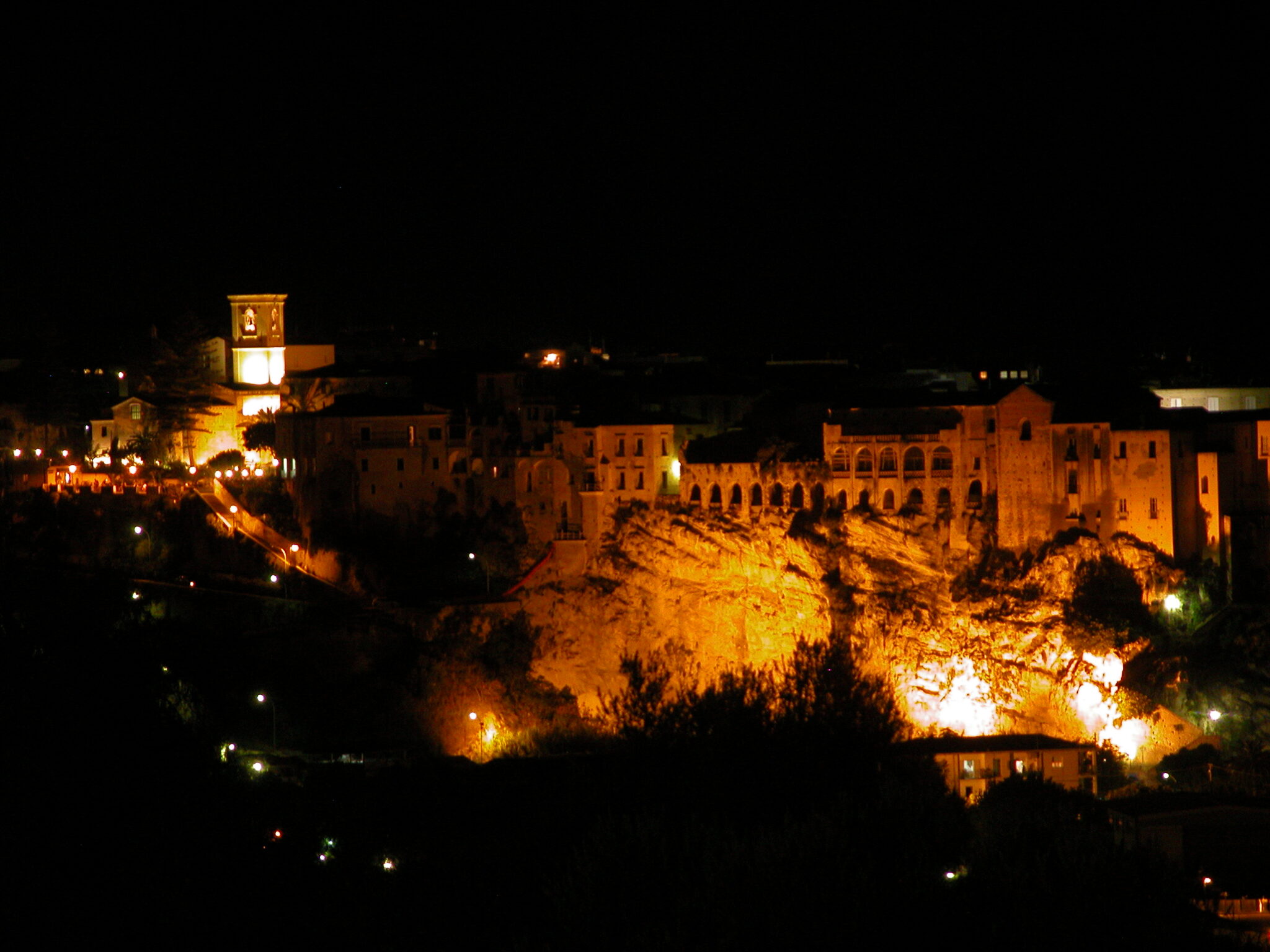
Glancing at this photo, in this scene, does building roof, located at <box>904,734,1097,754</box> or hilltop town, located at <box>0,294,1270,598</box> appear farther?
hilltop town, located at <box>0,294,1270,598</box>

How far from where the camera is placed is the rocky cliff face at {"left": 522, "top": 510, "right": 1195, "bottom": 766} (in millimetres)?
51469

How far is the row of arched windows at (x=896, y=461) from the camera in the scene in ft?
176

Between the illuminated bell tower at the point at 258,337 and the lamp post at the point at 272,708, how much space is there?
1883 cm

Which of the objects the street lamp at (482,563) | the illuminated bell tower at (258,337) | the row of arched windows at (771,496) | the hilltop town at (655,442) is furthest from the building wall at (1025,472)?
the illuminated bell tower at (258,337)

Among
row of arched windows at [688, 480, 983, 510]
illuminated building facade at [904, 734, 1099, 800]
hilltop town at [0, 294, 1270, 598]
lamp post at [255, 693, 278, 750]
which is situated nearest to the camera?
illuminated building facade at [904, 734, 1099, 800]

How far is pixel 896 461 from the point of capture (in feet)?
176

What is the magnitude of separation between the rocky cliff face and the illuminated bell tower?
17.5m

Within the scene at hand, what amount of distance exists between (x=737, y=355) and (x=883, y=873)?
172 ft

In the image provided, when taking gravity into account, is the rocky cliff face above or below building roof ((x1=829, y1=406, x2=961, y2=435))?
below

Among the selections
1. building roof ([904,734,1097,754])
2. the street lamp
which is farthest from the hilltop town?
building roof ([904,734,1097,754])

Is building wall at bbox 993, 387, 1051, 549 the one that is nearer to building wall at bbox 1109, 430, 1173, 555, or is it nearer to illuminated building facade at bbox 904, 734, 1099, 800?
building wall at bbox 1109, 430, 1173, 555

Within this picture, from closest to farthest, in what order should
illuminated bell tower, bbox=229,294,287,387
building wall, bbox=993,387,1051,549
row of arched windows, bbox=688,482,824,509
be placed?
Answer: 1. building wall, bbox=993,387,1051,549
2. row of arched windows, bbox=688,482,824,509
3. illuminated bell tower, bbox=229,294,287,387

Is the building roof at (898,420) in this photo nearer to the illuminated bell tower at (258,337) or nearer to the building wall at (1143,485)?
the building wall at (1143,485)

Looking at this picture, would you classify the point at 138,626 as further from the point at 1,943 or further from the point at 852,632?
the point at 852,632
